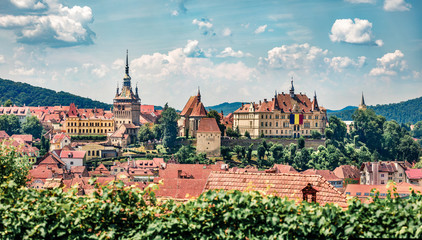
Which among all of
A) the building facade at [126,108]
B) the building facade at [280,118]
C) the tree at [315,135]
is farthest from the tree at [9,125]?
the tree at [315,135]

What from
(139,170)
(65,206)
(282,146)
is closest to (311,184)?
(65,206)

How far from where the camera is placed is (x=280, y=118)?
122m

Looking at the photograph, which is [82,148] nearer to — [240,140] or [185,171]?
[240,140]

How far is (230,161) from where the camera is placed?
103 m

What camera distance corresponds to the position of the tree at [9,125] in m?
140

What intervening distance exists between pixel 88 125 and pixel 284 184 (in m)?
113

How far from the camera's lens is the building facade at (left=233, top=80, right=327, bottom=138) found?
12050 cm

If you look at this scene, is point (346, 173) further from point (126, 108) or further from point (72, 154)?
point (126, 108)

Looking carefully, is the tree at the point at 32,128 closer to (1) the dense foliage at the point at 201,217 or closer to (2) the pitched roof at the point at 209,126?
(2) the pitched roof at the point at 209,126

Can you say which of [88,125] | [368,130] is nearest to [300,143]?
[368,130]

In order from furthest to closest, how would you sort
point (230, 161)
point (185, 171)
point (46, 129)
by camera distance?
point (46, 129)
point (230, 161)
point (185, 171)

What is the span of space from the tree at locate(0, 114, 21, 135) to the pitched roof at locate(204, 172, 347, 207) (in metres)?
129

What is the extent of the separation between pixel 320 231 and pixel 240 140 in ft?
325

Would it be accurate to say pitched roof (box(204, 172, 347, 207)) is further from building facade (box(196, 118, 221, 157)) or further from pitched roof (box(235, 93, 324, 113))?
pitched roof (box(235, 93, 324, 113))
